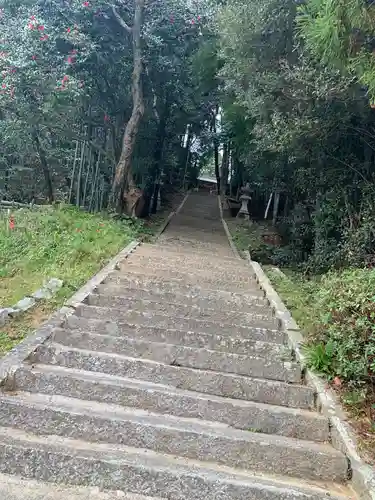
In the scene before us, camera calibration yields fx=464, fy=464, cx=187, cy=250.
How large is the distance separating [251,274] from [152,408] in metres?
4.28

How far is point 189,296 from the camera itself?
5277 mm

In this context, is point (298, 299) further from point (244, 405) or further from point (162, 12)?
point (162, 12)

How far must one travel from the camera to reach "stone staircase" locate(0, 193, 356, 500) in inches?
101

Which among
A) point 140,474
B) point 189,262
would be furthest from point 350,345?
point 189,262

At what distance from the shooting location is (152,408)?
3217mm

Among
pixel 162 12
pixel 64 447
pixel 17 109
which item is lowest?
pixel 64 447

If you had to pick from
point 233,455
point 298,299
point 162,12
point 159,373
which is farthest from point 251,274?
point 162,12

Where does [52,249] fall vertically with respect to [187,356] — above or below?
above

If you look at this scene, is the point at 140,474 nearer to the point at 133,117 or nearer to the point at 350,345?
the point at 350,345

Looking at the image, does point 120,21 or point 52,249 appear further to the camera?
point 120,21

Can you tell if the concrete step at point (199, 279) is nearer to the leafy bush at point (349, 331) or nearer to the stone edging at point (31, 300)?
the stone edging at point (31, 300)

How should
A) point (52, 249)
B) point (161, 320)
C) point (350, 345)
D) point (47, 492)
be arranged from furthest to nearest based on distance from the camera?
point (52, 249)
point (161, 320)
point (350, 345)
point (47, 492)

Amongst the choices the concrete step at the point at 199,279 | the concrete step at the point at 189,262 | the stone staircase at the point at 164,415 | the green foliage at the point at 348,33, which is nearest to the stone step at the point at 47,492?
the stone staircase at the point at 164,415

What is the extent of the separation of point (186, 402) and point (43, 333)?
1443 millimetres
